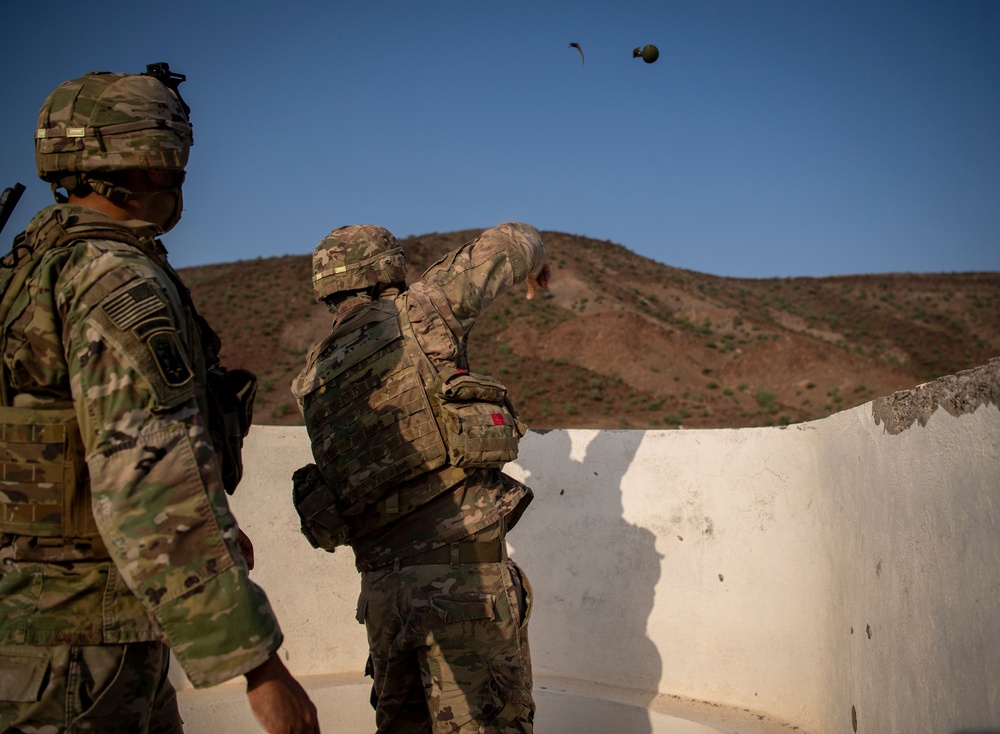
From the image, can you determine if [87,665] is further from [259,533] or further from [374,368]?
[259,533]

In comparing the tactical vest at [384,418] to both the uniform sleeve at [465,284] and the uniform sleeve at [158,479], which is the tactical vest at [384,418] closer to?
the uniform sleeve at [465,284]

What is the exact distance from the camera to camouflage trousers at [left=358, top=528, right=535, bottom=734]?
285cm

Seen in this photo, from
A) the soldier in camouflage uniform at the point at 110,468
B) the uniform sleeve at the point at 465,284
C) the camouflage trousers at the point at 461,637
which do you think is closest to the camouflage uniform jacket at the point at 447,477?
the uniform sleeve at the point at 465,284

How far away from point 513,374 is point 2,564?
96.2ft

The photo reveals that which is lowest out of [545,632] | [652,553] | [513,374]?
[545,632]

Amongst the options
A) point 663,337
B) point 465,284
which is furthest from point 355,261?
point 663,337

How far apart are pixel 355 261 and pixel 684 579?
2498mm

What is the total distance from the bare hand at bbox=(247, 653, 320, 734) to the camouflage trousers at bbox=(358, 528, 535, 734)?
1.17 meters

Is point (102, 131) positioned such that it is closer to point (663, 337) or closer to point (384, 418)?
point (384, 418)

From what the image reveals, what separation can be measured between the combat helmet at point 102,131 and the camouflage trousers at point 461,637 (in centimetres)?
151

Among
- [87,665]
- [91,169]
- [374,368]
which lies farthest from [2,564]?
[374,368]

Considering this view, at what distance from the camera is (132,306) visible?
1.75 meters

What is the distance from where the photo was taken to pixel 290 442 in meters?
4.96

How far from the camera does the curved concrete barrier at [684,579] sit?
335 centimetres
